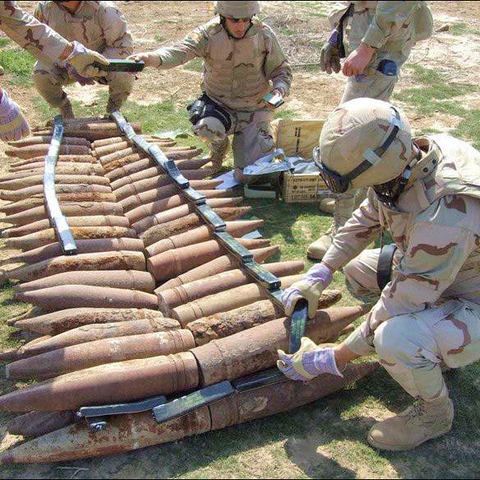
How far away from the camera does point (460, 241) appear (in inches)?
125

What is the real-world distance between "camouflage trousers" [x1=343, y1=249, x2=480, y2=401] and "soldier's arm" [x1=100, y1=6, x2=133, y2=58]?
583 cm

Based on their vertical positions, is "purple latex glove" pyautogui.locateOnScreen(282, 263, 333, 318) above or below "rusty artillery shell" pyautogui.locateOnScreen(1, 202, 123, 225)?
above

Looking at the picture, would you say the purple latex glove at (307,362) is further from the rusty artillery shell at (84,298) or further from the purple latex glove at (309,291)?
the rusty artillery shell at (84,298)

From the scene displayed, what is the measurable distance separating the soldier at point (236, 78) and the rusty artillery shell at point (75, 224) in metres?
1.97

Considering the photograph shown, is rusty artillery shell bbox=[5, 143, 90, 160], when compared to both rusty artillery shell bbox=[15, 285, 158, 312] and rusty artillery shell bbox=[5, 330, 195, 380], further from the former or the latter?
rusty artillery shell bbox=[5, 330, 195, 380]

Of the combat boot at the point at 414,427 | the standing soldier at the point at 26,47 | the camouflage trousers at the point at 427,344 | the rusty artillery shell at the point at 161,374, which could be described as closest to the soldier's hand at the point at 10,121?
the standing soldier at the point at 26,47

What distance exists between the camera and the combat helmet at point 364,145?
3.13 meters

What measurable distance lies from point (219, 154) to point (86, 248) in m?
2.95

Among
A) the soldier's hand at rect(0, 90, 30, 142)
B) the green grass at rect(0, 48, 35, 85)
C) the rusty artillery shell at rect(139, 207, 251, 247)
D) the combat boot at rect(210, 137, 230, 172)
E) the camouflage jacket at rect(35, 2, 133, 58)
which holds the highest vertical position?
the camouflage jacket at rect(35, 2, 133, 58)

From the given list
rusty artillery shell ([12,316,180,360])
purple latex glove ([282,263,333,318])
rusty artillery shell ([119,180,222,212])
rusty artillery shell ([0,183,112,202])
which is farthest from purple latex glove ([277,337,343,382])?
rusty artillery shell ([0,183,112,202])

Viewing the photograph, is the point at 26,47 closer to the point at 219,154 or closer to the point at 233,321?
the point at 219,154

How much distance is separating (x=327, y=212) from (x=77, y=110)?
4.99 m

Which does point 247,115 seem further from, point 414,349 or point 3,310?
point 414,349

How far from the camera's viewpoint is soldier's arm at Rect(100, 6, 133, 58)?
7573 mm
